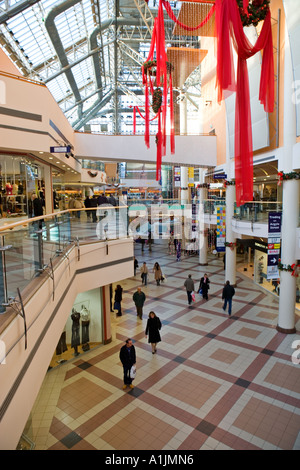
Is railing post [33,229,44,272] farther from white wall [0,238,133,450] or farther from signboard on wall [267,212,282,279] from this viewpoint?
signboard on wall [267,212,282,279]

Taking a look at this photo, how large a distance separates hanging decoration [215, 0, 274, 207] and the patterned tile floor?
433cm

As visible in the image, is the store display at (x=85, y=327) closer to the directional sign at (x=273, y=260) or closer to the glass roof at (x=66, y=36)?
the directional sign at (x=273, y=260)

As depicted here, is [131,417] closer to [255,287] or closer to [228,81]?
[228,81]

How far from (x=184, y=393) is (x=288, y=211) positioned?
20.8 feet

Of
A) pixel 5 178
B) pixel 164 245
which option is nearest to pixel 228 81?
pixel 5 178

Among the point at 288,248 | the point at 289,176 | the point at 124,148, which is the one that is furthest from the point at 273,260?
the point at 124,148

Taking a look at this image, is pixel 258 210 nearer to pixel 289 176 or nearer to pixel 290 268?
pixel 289 176

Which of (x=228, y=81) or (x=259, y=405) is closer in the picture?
(x=228, y=81)

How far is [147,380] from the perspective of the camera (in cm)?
751

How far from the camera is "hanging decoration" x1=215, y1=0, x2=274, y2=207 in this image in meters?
5.13

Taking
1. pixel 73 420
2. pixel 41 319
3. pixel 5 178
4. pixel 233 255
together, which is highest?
pixel 5 178

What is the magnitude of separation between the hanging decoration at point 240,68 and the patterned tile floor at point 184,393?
4334 mm
